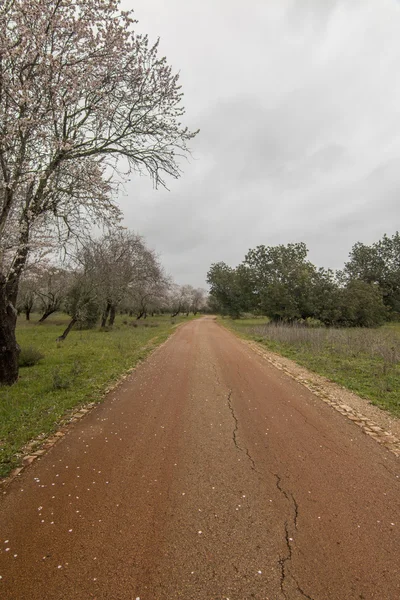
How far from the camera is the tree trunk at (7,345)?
7.49m

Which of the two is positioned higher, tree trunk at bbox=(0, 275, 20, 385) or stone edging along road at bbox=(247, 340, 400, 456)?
tree trunk at bbox=(0, 275, 20, 385)

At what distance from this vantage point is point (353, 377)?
8500 mm

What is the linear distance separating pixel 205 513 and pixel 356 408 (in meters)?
4.55

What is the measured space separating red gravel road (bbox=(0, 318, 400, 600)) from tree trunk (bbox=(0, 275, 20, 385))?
3.81m

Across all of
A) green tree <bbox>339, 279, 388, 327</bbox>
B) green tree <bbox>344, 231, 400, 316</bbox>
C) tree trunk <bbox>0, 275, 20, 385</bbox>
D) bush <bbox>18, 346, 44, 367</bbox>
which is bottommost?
bush <bbox>18, 346, 44, 367</bbox>

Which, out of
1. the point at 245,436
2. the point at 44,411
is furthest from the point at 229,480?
the point at 44,411

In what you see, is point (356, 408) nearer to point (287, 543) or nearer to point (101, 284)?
point (287, 543)

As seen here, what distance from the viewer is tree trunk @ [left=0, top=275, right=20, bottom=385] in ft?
24.6

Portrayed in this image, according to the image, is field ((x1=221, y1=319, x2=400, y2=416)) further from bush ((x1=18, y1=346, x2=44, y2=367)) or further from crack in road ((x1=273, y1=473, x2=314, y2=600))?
bush ((x1=18, y1=346, x2=44, y2=367))

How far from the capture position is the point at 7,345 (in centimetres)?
758

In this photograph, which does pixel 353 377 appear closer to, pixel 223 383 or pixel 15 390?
pixel 223 383

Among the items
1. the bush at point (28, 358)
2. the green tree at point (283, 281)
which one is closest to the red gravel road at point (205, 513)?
the bush at point (28, 358)

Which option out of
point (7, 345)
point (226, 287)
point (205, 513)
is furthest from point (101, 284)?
point (226, 287)

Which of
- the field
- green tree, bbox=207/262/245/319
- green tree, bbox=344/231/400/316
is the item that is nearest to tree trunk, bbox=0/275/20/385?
the field
